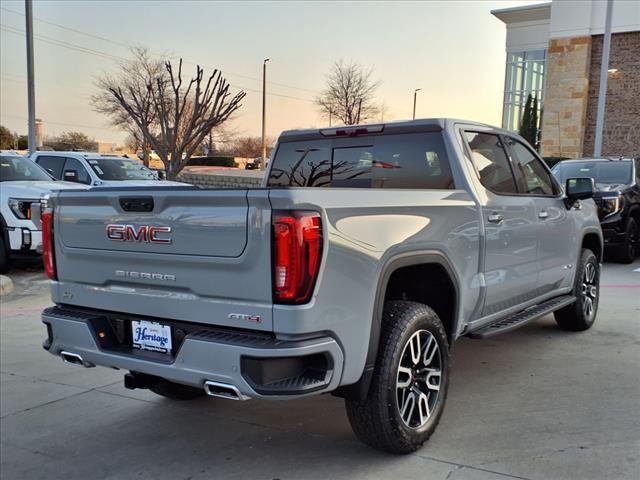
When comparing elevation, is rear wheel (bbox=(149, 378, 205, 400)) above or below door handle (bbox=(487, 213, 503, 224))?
below

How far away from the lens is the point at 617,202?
32.5 ft

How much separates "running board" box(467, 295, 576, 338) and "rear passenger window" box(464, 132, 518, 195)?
94cm

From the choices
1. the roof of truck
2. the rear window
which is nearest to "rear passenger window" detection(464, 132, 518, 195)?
the roof of truck

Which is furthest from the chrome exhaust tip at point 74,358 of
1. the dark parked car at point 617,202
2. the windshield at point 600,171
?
the windshield at point 600,171

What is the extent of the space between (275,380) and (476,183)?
2.11m

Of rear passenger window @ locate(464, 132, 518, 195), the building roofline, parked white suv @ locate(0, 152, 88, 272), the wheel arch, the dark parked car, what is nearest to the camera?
the wheel arch

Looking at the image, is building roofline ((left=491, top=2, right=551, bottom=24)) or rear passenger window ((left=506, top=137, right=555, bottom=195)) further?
building roofline ((left=491, top=2, right=551, bottom=24))

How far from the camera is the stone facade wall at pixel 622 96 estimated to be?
25.8 meters

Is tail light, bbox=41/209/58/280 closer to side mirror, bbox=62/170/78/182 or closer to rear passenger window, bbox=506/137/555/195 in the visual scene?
rear passenger window, bbox=506/137/555/195

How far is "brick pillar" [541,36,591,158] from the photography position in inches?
1059

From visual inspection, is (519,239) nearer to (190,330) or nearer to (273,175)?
(273,175)

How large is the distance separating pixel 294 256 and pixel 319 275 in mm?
148

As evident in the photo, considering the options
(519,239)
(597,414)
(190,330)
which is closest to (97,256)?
(190,330)

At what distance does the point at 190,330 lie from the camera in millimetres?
3033
